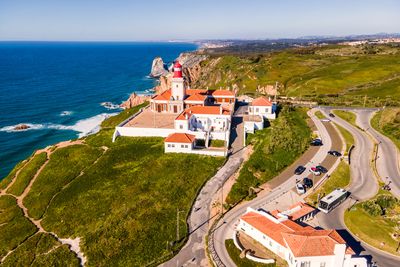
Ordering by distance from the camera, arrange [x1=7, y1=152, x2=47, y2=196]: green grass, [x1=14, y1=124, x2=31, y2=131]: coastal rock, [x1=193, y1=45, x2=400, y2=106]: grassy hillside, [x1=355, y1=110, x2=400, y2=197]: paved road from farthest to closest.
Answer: [x1=193, y1=45, x2=400, y2=106]: grassy hillside
[x1=14, y1=124, x2=31, y2=131]: coastal rock
[x1=7, y1=152, x2=47, y2=196]: green grass
[x1=355, y1=110, x2=400, y2=197]: paved road

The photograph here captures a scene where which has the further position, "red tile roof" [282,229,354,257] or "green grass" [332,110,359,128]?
"green grass" [332,110,359,128]

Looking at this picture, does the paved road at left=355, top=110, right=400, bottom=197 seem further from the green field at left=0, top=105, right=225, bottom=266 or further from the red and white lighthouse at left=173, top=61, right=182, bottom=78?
the red and white lighthouse at left=173, top=61, right=182, bottom=78

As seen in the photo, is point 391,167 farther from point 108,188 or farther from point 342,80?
point 342,80

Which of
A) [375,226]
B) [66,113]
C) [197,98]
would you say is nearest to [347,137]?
[375,226]

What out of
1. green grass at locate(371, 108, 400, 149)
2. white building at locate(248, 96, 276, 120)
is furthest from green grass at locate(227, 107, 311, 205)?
green grass at locate(371, 108, 400, 149)

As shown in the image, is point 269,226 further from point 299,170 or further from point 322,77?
point 322,77

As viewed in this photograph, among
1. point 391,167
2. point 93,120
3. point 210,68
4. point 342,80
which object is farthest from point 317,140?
point 210,68
